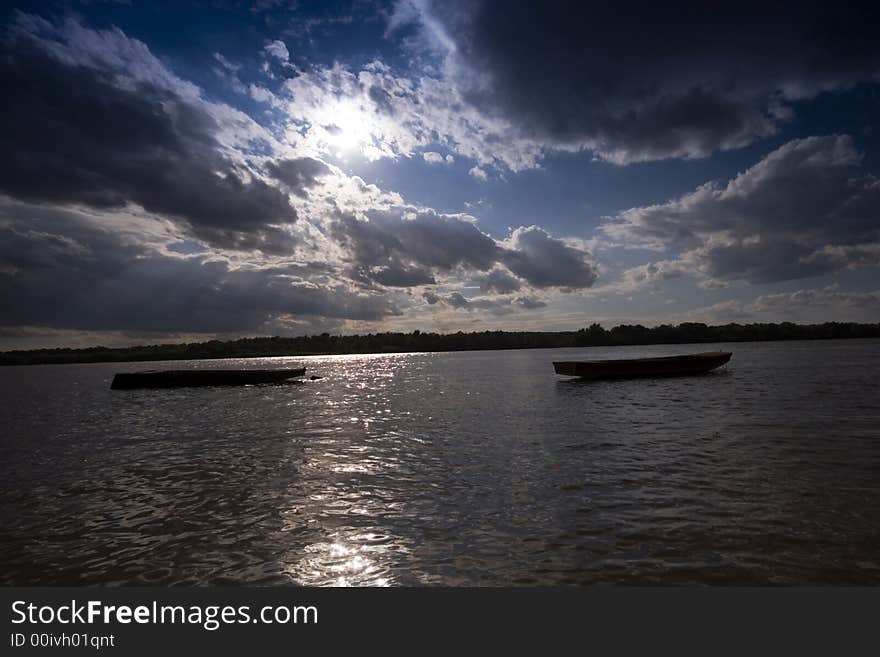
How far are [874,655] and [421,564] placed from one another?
5.83m

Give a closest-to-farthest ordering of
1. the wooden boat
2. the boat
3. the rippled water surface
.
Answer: the rippled water surface < the boat < the wooden boat

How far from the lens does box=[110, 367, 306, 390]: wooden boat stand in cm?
5328

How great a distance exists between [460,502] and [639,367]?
143ft

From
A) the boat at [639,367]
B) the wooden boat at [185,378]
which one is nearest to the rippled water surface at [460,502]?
the boat at [639,367]

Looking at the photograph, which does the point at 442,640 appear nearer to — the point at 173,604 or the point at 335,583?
the point at 335,583

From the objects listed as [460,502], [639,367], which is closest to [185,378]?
[639,367]

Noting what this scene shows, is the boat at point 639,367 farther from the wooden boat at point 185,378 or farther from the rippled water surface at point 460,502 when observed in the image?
the wooden boat at point 185,378

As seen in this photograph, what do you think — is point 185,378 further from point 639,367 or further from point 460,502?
point 460,502

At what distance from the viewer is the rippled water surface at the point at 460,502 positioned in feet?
23.9

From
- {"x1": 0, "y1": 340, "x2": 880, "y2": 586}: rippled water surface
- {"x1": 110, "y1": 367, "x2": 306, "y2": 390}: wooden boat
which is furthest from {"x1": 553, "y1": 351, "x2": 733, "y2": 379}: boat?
{"x1": 110, "y1": 367, "x2": 306, "y2": 390}: wooden boat

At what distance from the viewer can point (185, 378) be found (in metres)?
54.4

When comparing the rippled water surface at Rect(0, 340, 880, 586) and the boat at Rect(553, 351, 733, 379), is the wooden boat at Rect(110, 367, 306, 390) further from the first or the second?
the boat at Rect(553, 351, 733, 379)

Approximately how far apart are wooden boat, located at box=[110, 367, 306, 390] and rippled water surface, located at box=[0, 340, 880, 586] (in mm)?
31260

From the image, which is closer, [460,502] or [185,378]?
[460,502]
